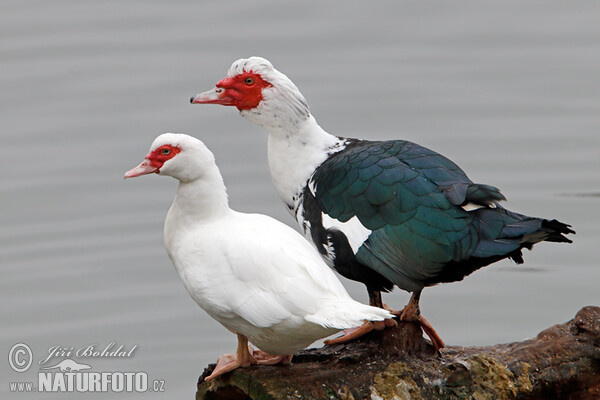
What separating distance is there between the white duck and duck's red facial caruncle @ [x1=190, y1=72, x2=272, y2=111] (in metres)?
1.13

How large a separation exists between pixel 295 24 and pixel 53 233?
407 cm

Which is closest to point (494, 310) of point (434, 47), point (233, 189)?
point (233, 189)

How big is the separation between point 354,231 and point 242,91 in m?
1.32

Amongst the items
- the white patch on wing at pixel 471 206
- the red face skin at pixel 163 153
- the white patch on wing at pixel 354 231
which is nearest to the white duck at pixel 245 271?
the red face skin at pixel 163 153

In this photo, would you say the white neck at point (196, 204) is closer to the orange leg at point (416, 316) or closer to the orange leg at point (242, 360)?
the orange leg at point (242, 360)

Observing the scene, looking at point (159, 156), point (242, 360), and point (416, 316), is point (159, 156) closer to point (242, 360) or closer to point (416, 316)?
point (242, 360)

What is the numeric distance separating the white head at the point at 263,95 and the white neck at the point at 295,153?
0.15ft

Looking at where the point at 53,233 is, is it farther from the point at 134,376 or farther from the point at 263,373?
the point at 263,373

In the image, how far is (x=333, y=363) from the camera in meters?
6.54

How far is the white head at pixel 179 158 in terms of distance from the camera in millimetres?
6594

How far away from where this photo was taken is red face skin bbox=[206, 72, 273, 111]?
25.4 feet

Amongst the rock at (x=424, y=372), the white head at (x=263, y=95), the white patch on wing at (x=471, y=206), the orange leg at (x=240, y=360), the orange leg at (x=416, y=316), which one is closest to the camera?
the rock at (x=424, y=372)

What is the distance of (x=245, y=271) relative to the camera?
634cm

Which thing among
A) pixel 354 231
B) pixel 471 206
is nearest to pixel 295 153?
pixel 354 231
